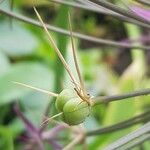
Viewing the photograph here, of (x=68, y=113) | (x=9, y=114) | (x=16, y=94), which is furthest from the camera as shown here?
(x=9, y=114)

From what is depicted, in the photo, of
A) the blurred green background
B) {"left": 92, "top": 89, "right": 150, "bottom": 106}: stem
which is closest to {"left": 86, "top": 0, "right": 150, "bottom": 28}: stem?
{"left": 92, "top": 89, "right": 150, "bottom": 106}: stem

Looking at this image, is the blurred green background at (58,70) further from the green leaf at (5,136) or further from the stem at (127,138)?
the stem at (127,138)

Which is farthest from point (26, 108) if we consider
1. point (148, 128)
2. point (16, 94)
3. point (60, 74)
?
point (148, 128)

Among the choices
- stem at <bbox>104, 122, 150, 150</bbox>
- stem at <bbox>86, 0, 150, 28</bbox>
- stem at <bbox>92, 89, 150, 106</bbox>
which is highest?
stem at <bbox>86, 0, 150, 28</bbox>

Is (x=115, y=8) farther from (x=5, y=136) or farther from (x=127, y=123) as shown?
(x=5, y=136)

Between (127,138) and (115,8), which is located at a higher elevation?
(115,8)

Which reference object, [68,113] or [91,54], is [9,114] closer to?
[91,54]

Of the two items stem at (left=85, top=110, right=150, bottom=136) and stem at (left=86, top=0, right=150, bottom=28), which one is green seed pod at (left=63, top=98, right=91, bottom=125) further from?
stem at (left=85, top=110, right=150, bottom=136)

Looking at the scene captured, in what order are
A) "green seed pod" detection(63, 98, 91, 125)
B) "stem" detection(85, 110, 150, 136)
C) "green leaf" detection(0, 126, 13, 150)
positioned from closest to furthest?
1. "green seed pod" detection(63, 98, 91, 125)
2. "stem" detection(85, 110, 150, 136)
3. "green leaf" detection(0, 126, 13, 150)

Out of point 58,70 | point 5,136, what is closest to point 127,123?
point 58,70
